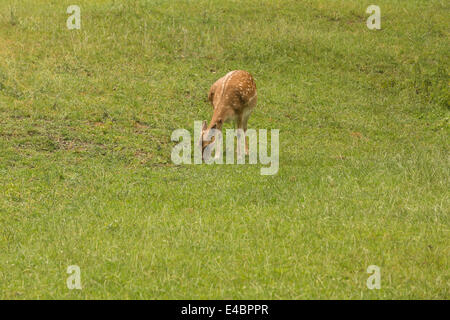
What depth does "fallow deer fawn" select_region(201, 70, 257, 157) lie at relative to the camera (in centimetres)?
1446

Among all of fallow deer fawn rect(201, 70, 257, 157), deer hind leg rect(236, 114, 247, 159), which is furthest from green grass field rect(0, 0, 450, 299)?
fallow deer fawn rect(201, 70, 257, 157)

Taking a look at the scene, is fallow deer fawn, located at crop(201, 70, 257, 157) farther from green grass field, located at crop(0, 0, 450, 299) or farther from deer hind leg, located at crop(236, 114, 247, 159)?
green grass field, located at crop(0, 0, 450, 299)

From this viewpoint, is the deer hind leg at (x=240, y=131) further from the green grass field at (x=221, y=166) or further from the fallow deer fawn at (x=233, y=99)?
the green grass field at (x=221, y=166)

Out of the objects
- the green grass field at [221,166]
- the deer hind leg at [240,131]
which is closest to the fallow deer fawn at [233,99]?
the deer hind leg at [240,131]

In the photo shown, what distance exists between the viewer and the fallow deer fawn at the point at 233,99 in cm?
1446

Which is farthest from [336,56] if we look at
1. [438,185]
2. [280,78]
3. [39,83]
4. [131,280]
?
[131,280]

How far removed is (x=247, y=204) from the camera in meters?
10.7

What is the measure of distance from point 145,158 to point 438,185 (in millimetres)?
6048

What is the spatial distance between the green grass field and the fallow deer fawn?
51.7 inches

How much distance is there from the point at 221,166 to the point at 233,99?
6.35ft

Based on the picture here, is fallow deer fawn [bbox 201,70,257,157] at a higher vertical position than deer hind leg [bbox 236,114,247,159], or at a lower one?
higher

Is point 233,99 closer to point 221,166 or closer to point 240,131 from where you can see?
point 240,131

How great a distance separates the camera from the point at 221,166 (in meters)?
13.5

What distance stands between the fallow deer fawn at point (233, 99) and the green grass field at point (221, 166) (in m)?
1.31
